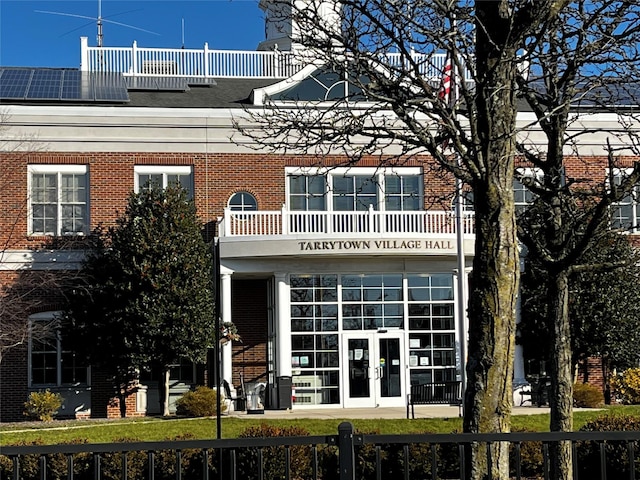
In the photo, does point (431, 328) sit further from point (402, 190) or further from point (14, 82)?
point (14, 82)

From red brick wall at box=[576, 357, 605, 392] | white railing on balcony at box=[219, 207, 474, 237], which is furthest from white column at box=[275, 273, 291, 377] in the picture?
red brick wall at box=[576, 357, 605, 392]

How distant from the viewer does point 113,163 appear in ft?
92.3

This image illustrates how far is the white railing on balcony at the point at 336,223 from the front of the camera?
88.3 ft

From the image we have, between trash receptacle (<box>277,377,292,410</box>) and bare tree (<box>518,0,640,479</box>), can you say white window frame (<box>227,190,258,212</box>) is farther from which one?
bare tree (<box>518,0,640,479</box>)

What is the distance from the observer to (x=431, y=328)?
90.8ft

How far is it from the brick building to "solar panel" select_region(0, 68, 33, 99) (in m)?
0.14

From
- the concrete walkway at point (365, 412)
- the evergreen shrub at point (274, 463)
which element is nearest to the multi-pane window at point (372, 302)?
the concrete walkway at point (365, 412)

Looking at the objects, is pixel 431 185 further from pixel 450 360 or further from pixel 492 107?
pixel 492 107

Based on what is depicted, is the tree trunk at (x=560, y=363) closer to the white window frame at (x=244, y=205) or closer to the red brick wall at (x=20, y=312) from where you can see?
the red brick wall at (x=20, y=312)

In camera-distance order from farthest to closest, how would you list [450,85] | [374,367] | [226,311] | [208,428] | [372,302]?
[372,302] → [374,367] → [226,311] → [208,428] → [450,85]

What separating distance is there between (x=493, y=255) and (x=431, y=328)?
1988 centimetres

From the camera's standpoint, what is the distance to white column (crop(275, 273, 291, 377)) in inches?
1040

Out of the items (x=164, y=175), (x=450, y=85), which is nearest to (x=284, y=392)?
(x=164, y=175)

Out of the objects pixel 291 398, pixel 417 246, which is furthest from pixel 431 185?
pixel 291 398
